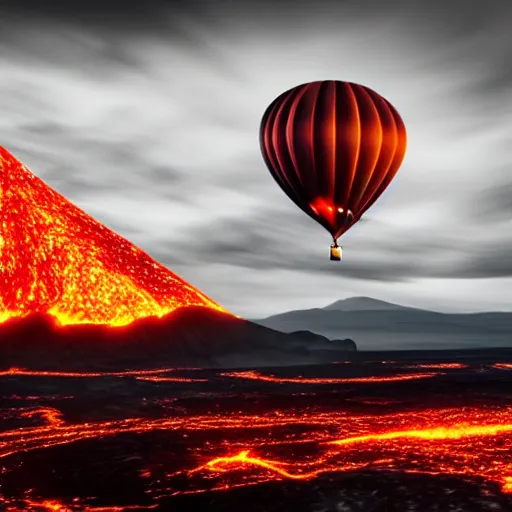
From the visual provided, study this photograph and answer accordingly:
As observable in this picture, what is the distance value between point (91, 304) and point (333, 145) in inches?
3122

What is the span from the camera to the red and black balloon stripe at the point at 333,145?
3198cm

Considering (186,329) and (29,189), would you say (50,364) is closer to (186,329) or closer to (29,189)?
(186,329)

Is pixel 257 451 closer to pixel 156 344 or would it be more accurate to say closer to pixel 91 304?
pixel 156 344

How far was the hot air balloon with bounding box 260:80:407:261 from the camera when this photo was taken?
32.0m

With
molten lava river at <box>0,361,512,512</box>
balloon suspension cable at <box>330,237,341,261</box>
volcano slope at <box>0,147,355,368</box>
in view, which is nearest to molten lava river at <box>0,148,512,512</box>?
molten lava river at <box>0,361,512,512</box>

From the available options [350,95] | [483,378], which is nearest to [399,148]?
[350,95]

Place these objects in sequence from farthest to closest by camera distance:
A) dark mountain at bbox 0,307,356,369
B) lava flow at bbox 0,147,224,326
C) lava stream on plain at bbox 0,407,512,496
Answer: lava flow at bbox 0,147,224,326, dark mountain at bbox 0,307,356,369, lava stream on plain at bbox 0,407,512,496

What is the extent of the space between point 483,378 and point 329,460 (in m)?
56.7

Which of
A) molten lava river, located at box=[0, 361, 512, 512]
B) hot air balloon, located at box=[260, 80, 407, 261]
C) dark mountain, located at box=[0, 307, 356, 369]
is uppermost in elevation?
hot air balloon, located at box=[260, 80, 407, 261]

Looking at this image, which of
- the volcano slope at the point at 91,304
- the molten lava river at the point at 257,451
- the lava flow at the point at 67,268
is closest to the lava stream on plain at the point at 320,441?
A: the molten lava river at the point at 257,451

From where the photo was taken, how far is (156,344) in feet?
340

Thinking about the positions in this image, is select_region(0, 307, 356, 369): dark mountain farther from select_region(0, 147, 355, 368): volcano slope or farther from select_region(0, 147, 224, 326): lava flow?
select_region(0, 147, 224, 326): lava flow

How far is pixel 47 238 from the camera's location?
370 ft

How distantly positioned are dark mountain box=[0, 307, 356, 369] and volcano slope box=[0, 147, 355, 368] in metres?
0.16
